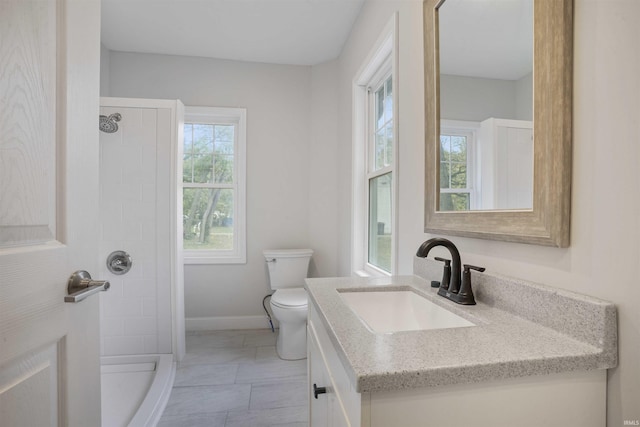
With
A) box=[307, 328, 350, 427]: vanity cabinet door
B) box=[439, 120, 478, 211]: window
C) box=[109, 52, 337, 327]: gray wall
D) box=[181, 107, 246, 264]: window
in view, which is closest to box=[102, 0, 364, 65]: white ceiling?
box=[109, 52, 337, 327]: gray wall

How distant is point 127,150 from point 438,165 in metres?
2.06

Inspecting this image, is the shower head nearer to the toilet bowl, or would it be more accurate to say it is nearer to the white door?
the white door

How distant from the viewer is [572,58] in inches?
28.3

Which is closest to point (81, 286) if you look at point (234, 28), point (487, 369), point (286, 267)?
point (487, 369)

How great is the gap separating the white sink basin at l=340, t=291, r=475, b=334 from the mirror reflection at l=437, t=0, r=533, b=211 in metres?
0.37

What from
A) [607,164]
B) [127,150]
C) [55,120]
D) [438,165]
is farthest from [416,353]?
[127,150]

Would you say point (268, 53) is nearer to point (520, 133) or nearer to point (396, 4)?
point (396, 4)

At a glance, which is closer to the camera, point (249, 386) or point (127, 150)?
point (249, 386)

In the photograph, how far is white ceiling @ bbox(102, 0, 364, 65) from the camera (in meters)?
2.21

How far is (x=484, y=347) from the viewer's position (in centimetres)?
63

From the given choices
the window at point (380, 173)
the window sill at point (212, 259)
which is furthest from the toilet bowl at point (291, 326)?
the window sill at point (212, 259)

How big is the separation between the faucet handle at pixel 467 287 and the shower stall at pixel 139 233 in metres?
1.96

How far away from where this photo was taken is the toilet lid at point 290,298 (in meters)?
2.30

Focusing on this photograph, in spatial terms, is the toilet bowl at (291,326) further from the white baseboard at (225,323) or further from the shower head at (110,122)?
the shower head at (110,122)
